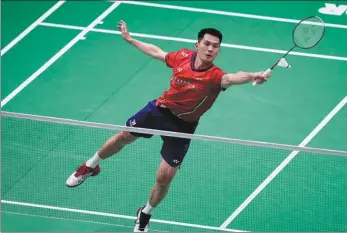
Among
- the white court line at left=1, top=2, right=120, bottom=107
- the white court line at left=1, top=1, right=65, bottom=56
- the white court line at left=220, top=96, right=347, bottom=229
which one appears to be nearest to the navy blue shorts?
the white court line at left=220, top=96, right=347, bottom=229

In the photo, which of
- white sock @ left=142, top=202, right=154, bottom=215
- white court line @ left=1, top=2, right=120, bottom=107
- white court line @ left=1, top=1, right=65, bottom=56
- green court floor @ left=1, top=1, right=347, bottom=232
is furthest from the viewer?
white court line @ left=1, top=1, right=65, bottom=56

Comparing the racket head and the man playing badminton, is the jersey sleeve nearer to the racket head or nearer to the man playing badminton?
the man playing badminton

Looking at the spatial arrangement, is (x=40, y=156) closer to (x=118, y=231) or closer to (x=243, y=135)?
(x=118, y=231)

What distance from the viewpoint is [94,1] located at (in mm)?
18234

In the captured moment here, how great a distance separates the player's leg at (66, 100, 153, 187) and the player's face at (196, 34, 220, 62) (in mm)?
1019

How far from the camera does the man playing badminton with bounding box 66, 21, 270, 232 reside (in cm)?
1187

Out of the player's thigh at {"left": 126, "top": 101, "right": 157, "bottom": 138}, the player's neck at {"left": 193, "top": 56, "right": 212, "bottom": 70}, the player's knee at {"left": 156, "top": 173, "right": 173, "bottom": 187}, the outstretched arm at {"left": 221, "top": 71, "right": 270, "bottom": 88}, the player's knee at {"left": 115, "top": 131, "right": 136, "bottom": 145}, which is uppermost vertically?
the outstretched arm at {"left": 221, "top": 71, "right": 270, "bottom": 88}

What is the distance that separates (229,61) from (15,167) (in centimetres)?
476

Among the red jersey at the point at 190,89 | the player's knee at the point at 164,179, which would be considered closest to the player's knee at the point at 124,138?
the red jersey at the point at 190,89

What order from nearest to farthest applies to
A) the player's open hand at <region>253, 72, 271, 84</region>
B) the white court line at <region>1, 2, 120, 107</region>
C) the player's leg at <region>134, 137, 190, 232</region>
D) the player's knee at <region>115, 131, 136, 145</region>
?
the player's open hand at <region>253, 72, 271, 84</region>
the player's leg at <region>134, 137, 190, 232</region>
the player's knee at <region>115, 131, 136, 145</region>
the white court line at <region>1, 2, 120, 107</region>

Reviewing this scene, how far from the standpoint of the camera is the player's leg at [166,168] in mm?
11828

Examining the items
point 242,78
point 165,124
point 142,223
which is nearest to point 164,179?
point 142,223

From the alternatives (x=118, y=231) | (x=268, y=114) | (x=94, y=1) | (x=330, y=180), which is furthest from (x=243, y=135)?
(x=94, y=1)

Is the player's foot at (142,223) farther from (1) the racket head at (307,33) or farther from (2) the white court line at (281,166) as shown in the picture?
(1) the racket head at (307,33)
